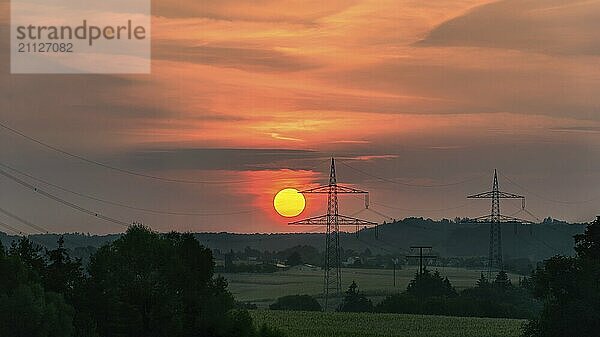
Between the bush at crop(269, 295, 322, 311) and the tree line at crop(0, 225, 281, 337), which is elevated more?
the tree line at crop(0, 225, 281, 337)

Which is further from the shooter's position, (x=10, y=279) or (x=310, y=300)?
(x=310, y=300)

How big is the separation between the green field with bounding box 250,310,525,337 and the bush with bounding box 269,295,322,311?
35584mm

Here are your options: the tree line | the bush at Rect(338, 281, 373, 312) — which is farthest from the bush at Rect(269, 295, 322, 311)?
the tree line

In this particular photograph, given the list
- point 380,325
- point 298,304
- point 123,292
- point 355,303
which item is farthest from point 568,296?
point 298,304

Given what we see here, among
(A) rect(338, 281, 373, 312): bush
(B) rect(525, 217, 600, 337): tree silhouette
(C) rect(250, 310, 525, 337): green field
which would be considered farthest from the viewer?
(A) rect(338, 281, 373, 312): bush

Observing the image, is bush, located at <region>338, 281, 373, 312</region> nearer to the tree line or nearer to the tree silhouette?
the tree line

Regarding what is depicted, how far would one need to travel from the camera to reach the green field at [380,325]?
12231cm

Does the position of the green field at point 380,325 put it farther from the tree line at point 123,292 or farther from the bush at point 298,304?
the bush at point 298,304

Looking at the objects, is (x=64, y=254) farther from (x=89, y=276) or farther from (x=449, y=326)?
(x=449, y=326)

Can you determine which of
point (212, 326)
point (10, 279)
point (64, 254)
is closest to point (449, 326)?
point (212, 326)

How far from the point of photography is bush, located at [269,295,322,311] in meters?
189

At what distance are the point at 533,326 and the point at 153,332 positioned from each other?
35.5 metres

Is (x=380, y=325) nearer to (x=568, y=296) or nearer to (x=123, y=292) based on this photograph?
(x=568, y=296)

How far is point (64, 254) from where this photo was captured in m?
95.2
